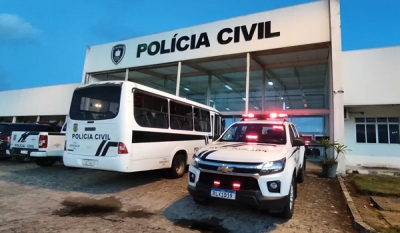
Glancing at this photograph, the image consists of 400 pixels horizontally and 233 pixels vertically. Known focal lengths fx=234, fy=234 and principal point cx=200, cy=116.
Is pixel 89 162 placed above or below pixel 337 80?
below

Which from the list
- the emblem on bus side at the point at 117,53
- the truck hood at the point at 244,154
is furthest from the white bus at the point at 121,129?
Answer: the emblem on bus side at the point at 117,53

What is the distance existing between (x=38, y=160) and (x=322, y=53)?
13059 millimetres

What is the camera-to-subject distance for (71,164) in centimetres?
567

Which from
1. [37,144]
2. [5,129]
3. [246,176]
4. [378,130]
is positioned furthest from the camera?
[378,130]

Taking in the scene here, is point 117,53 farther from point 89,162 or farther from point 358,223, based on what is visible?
point 358,223

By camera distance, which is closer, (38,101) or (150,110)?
(150,110)

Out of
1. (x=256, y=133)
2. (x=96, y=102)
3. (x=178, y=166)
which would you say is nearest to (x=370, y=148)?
(x=256, y=133)

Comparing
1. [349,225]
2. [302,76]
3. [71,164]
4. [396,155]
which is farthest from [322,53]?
[71,164]

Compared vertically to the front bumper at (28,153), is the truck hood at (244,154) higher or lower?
higher

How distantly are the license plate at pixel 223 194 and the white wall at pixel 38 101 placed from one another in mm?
17242

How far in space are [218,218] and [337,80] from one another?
7556 mm

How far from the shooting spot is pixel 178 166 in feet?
23.6

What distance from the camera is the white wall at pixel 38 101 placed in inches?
710

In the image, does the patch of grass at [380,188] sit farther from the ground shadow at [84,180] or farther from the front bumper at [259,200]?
the ground shadow at [84,180]
